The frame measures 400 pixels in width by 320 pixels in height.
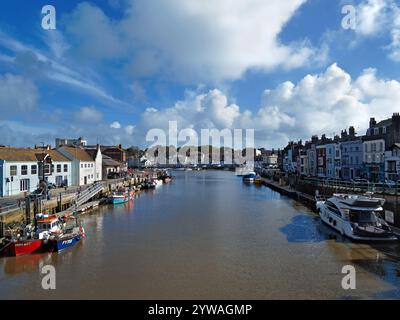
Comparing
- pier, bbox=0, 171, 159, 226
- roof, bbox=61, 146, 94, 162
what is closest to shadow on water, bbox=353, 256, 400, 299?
pier, bbox=0, 171, 159, 226

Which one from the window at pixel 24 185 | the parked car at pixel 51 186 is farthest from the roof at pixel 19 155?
the parked car at pixel 51 186

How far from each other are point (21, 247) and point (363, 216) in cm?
2643

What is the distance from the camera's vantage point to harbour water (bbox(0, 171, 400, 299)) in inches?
625

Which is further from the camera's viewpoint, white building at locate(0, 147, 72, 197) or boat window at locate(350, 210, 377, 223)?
white building at locate(0, 147, 72, 197)

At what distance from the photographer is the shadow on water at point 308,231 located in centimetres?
2620

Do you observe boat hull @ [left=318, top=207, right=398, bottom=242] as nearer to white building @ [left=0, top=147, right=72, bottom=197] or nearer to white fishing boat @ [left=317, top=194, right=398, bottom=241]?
white fishing boat @ [left=317, top=194, right=398, bottom=241]

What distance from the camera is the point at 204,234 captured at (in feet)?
91.3

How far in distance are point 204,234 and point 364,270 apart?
42.9 feet

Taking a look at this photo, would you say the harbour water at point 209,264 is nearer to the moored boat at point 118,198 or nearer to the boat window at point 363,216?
the boat window at point 363,216

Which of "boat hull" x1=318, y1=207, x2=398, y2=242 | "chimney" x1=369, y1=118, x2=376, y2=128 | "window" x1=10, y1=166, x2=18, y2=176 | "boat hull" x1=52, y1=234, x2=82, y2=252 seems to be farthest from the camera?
"chimney" x1=369, y1=118, x2=376, y2=128

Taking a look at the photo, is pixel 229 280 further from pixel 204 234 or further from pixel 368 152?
pixel 368 152

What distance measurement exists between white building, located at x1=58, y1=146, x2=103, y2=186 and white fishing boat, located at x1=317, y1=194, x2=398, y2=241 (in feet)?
137

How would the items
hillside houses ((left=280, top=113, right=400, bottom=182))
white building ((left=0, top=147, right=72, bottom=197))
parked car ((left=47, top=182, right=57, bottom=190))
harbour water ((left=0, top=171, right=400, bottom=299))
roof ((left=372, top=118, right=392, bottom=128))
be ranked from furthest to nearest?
roof ((left=372, top=118, right=392, bottom=128)) < hillside houses ((left=280, top=113, right=400, bottom=182)) < parked car ((left=47, top=182, right=57, bottom=190)) < white building ((left=0, top=147, right=72, bottom=197)) < harbour water ((left=0, top=171, right=400, bottom=299))
